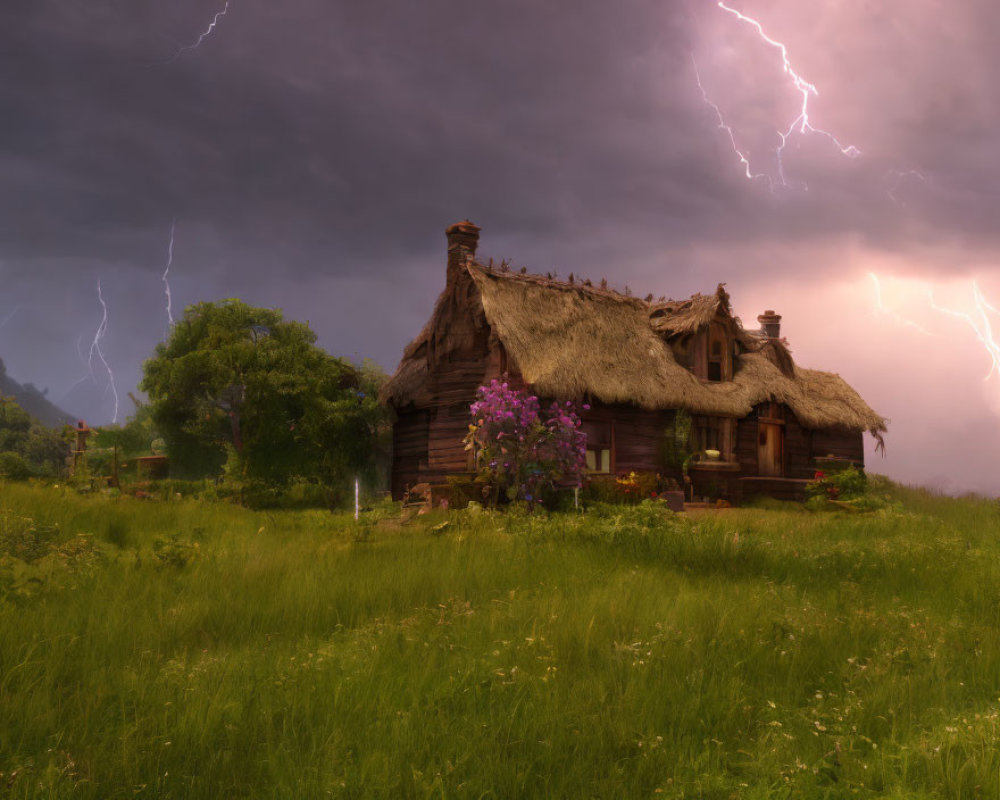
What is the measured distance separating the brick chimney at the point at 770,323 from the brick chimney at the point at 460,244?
1251 cm

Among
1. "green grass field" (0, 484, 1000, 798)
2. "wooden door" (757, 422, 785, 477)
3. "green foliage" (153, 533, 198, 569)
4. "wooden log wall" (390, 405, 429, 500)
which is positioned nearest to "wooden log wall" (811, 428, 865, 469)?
"wooden door" (757, 422, 785, 477)

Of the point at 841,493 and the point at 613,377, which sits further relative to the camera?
the point at 841,493

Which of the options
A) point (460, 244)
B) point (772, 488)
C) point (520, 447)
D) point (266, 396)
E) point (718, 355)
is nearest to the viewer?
point (520, 447)

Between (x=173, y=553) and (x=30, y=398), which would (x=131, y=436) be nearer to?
(x=173, y=553)

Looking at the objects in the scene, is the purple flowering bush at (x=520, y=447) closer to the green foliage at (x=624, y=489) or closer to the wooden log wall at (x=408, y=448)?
the green foliage at (x=624, y=489)

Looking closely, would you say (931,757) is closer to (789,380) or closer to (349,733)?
(349,733)

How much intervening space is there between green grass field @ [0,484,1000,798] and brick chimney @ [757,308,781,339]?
19912mm

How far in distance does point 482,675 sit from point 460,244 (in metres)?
16.6

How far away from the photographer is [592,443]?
1903cm

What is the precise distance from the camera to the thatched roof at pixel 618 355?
18.1m

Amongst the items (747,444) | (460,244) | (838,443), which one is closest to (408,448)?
(460,244)

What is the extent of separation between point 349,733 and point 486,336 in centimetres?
1582

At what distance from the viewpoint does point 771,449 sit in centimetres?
2341

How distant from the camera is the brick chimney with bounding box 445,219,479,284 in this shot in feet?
63.9
